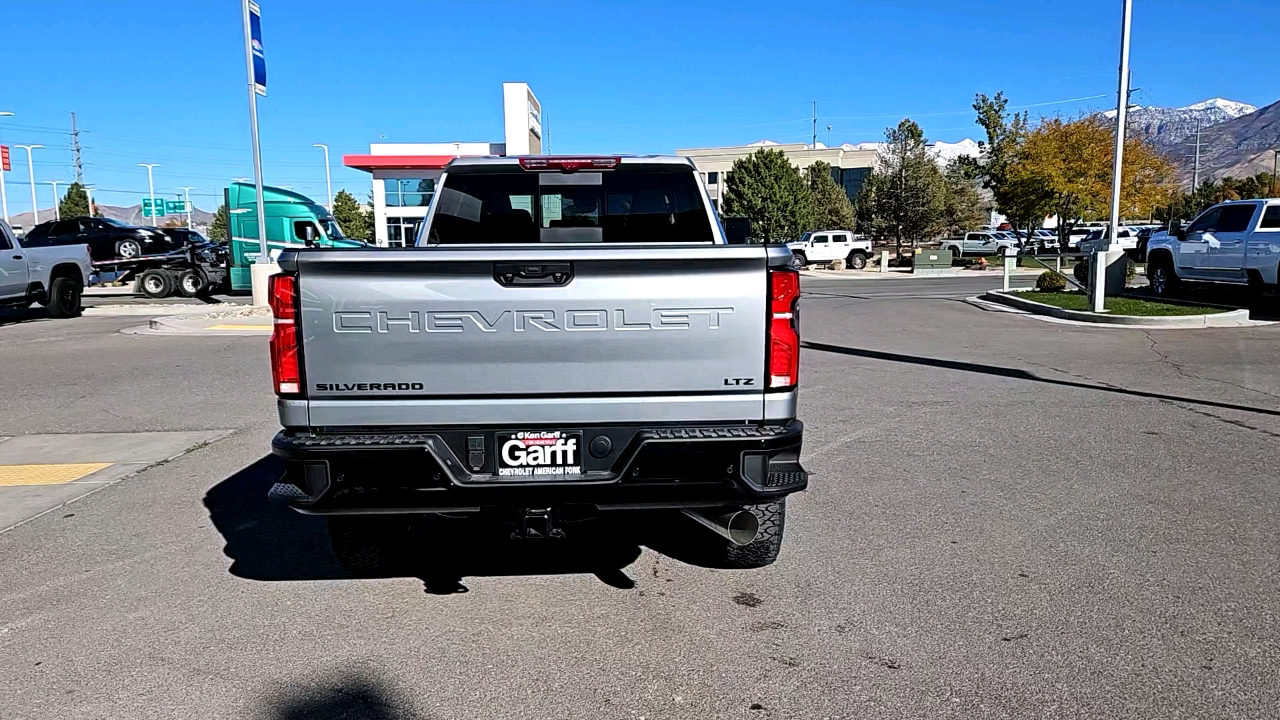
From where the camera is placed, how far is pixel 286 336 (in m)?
3.67

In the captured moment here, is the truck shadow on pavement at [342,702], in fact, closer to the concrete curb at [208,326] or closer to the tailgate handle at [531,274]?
the tailgate handle at [531,274]

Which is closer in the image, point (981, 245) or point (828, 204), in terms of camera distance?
point (981, 245)

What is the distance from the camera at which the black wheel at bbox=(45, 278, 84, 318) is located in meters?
19.0

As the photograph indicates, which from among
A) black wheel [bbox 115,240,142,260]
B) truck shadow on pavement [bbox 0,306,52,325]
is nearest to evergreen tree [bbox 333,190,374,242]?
black wheel [bbox 115,240,142,260]

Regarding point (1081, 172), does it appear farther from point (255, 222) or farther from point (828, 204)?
point (255, 222)

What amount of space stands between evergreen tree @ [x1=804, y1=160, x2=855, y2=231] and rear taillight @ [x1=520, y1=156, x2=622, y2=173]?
187 ft

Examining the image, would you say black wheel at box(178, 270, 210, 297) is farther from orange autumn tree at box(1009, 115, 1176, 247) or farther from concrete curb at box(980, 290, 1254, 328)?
orange autumn tree at box(1009, 115, 1176, 247)

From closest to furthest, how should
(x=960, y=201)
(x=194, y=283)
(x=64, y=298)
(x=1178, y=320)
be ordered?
(x=1178, y=320) < (x=64, y=298) < (x=194, y=283) < (x=960, y=201)

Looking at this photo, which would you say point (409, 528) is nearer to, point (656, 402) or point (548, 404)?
point (548, 404)

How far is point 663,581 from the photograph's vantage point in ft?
15.2

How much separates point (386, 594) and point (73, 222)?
28.5 m

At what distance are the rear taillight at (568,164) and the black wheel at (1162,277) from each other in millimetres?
18805

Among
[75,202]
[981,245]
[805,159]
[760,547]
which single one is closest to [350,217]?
[75,202]

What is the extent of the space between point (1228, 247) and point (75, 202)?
94988 mm
